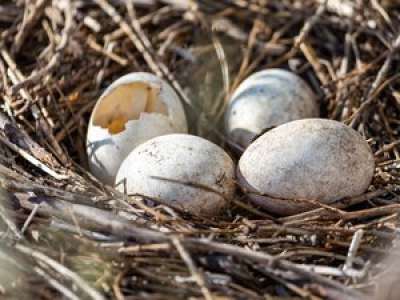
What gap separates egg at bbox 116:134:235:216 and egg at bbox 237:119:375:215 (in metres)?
0.08

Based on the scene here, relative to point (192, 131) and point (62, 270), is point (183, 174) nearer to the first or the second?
point (62, 270)

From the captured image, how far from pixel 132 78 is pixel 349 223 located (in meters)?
0.80

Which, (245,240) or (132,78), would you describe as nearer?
(245,240)

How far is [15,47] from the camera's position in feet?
9.11

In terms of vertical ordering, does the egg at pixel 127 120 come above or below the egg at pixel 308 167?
above

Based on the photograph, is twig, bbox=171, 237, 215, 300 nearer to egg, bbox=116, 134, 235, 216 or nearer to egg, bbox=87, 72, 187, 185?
egg, bbox=116, 134, 235, 216

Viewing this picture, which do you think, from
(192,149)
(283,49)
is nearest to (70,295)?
(192,149)

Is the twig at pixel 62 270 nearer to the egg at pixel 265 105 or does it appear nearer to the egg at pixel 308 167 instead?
the egg at pixel 308 167

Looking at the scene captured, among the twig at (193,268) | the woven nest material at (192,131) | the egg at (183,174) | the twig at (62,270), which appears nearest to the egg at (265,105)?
the woven nest material at (192,131)

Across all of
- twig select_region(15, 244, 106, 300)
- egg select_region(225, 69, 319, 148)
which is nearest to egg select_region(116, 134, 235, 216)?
egg select_region(225, 69, 319, 148)

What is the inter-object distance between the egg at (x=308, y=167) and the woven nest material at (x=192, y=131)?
0.16ft

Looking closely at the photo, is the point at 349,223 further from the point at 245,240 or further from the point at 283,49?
the point at 283,49

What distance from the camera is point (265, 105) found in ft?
8.00

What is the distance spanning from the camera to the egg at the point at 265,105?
2426 mm
